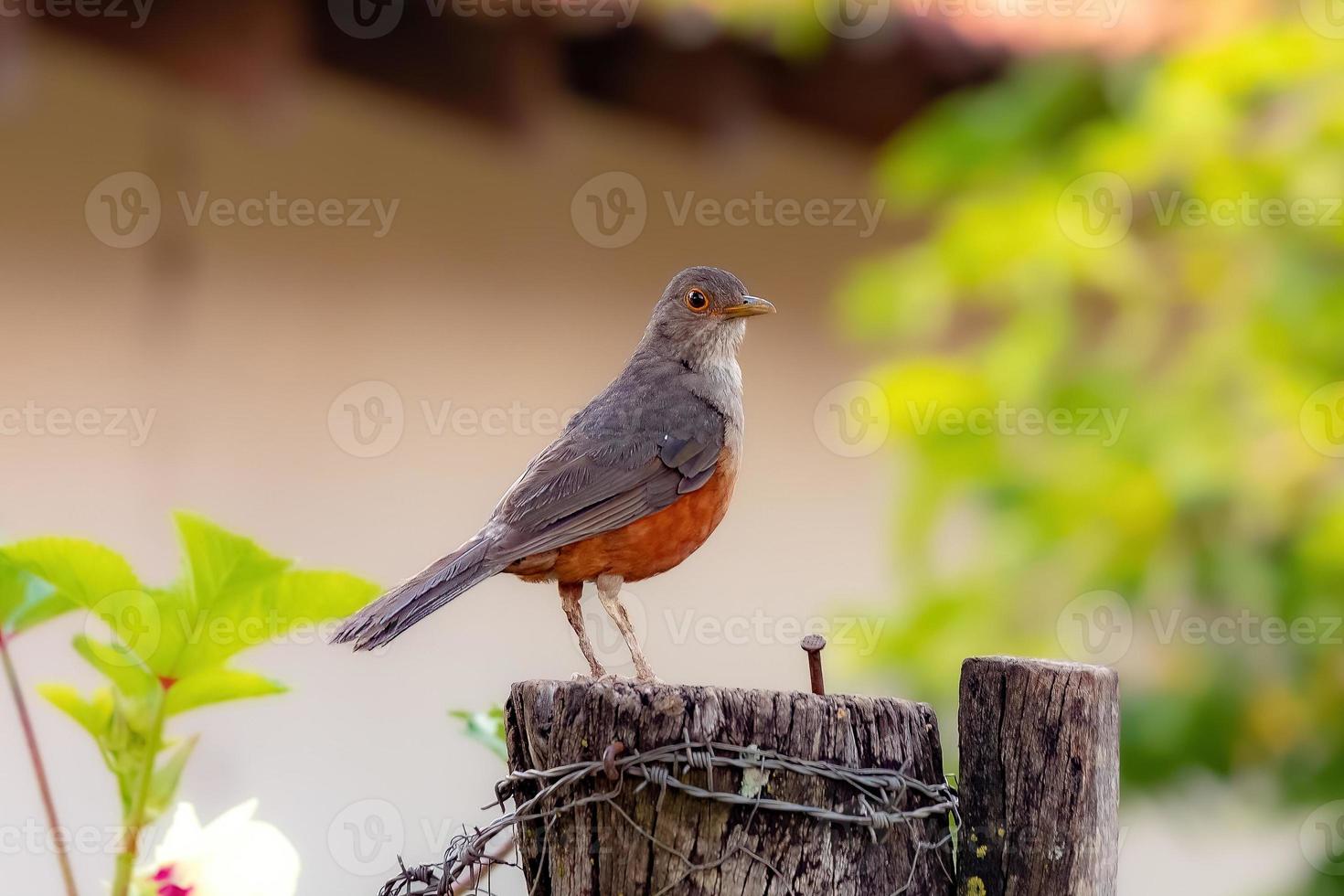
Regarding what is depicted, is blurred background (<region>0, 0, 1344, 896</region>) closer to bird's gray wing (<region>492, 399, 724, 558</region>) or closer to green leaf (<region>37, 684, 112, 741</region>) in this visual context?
bird's gray wing (<region>492, 399, 724, 558</region>)

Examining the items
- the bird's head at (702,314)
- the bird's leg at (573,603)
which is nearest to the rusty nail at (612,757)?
the bird's leg at (573,603)

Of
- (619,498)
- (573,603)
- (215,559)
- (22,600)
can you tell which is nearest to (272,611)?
(215,559)

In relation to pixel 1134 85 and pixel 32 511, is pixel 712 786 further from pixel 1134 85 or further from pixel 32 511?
pixel 32 511

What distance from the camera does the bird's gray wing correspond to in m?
3.44

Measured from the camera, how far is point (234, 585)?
8.02 ft

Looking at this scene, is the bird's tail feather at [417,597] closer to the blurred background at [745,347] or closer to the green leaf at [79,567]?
the green leaf at [79,567]

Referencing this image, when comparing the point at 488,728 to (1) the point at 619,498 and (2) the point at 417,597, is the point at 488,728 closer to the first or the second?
(2) the point at 417,597

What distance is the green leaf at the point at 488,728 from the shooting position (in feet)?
9.71

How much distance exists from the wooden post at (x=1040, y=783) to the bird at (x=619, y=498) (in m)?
0.98

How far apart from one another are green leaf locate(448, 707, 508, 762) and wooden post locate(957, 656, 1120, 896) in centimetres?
101

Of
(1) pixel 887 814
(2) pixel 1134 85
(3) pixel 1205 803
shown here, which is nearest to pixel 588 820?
(1) pixel 887 814

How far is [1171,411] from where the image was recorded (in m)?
4.25

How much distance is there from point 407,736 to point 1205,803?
3.86m

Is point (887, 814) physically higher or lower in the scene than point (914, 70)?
lower
